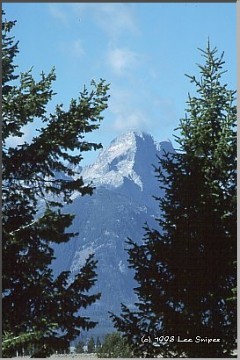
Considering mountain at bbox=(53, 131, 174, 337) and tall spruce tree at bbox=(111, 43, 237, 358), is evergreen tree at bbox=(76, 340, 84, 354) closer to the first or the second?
mountain at bbox=(53, 131, 174, 337)

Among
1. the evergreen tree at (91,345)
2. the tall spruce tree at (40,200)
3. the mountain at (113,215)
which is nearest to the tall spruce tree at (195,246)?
the mountain at (113,215)

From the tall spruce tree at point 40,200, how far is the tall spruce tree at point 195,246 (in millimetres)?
425

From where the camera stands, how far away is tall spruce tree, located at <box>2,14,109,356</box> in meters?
4.75

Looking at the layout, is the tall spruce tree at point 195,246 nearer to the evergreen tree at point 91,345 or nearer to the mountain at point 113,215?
the mountain at point 113,215

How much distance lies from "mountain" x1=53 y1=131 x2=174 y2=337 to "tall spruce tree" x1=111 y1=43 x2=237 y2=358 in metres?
0.08

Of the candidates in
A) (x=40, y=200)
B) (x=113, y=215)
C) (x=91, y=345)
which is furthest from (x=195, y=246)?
(x=40, y=200)

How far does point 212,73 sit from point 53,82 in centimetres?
119

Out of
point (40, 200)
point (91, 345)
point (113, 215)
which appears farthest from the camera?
point (40, 200)

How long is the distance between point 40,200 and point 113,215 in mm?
613

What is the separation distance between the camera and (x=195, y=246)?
4.62 metres

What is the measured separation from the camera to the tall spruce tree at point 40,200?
4.75 m

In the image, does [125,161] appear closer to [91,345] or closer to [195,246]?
[195,246]

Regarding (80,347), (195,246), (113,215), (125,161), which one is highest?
(125,161)

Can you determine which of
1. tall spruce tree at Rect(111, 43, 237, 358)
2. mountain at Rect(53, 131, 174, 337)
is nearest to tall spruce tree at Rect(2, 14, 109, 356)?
mountain at Rect(53, 131, 174, 337)
